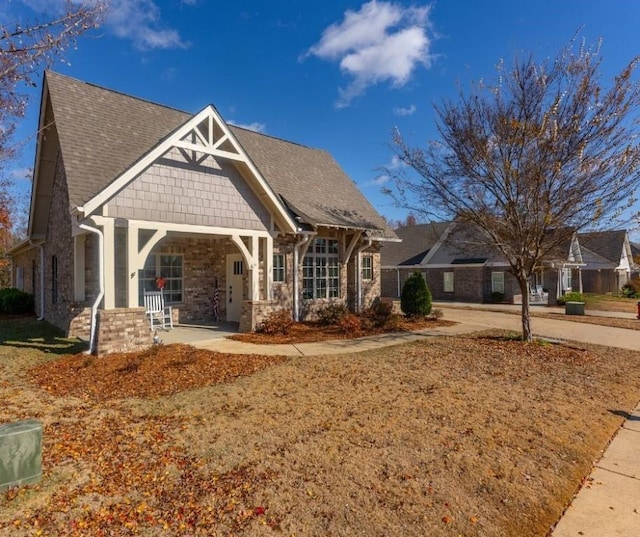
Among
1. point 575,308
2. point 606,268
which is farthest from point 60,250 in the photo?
point 606,268

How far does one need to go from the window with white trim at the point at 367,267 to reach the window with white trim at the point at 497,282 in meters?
12.1

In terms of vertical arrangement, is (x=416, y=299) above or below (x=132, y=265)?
below

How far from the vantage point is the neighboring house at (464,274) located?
24266mm

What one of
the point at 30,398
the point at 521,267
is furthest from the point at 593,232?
the point at 30,398

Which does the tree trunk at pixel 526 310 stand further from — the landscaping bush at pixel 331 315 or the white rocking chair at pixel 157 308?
the white rocking chair at pixel 157 308

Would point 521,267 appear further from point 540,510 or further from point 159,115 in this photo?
point 159,115

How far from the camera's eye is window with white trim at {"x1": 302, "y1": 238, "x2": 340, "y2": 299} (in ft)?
47.1

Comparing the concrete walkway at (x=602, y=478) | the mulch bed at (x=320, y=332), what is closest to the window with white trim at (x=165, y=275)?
the mulch bed at (x=320, y=332)

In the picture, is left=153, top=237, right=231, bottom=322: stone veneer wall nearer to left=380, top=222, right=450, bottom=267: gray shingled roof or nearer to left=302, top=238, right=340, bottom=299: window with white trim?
left=302, top=238, right=340, bottom=299: window with white trim

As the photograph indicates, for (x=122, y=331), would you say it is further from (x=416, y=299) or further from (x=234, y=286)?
(x=416, y=299)

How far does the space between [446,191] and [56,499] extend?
10.1m

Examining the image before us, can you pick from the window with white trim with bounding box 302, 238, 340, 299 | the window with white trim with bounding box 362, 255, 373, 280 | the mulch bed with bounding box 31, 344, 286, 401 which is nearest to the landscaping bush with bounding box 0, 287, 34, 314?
the mulch bed with bounding box 31, 344, 286, 401

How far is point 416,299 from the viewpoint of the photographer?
14.7m

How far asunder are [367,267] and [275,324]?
5.98 m
